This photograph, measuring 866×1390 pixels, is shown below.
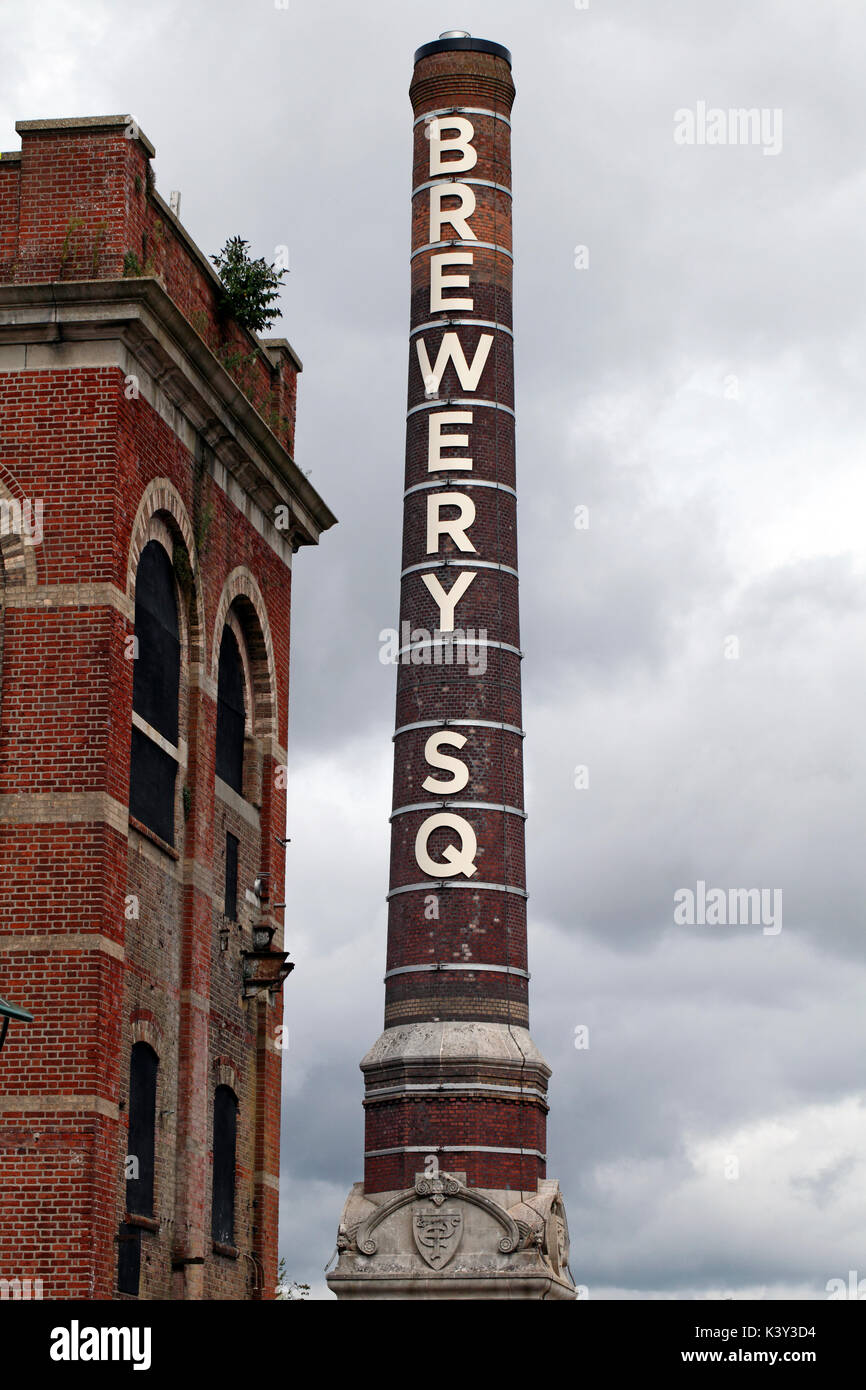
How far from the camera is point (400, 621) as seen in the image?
43438 mm

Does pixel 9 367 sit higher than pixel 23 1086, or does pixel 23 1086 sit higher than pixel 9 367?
pixel 9 367

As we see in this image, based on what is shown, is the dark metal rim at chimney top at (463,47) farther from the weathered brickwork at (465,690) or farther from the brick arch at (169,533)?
the brick arch at (169,533)

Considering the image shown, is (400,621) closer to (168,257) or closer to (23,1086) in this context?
(168,257)

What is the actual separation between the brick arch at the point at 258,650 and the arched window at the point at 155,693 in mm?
2005

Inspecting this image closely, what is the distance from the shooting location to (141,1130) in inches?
728

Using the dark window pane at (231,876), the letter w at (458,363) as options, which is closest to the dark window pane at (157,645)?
the dark window pane at (231,876)

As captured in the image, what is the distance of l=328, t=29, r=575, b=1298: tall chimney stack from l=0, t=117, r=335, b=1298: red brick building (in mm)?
17421

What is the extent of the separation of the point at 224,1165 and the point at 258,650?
5384 mm

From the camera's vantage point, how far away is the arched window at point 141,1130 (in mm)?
18203

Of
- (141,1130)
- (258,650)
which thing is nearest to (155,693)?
(258,650)

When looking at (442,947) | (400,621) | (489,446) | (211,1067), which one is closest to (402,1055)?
(442,947)

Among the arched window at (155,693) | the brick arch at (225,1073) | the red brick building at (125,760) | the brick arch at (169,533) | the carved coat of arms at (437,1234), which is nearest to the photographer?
the red brick building at (125,760)
